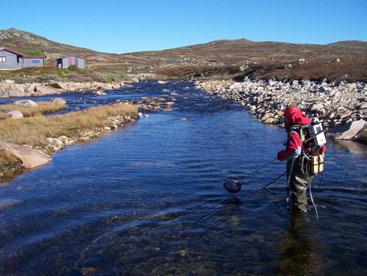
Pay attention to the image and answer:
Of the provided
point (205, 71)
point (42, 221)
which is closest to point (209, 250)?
point (42, 221)

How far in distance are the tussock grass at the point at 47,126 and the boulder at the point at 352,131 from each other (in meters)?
13.3

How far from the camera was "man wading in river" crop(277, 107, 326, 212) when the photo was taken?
984 centimetres

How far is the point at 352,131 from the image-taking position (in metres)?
20.9

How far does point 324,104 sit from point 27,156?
18.6 meters

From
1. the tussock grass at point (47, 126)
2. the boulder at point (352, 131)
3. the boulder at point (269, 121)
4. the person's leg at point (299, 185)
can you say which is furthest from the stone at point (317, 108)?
the person's leg at point (299, 185)

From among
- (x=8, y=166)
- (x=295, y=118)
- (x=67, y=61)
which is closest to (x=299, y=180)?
(x=295, y=118)

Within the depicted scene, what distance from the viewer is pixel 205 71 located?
97.4 m

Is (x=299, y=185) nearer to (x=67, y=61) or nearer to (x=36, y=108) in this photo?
(x=36, y=108)

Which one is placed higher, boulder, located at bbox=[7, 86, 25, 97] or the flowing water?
the flowing water

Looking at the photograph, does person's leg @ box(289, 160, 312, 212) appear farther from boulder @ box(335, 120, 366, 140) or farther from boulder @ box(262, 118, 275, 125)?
boulder @ box(262, 118, 275, 125)

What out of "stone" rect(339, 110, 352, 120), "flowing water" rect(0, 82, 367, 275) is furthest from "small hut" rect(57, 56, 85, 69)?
"flowing water" rect(0, 82, 367, 275)

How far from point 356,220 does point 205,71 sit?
88.7 metres

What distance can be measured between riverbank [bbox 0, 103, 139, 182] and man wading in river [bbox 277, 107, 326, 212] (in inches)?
394

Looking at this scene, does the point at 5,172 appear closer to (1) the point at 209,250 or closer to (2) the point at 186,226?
(2) the point at 186,226
